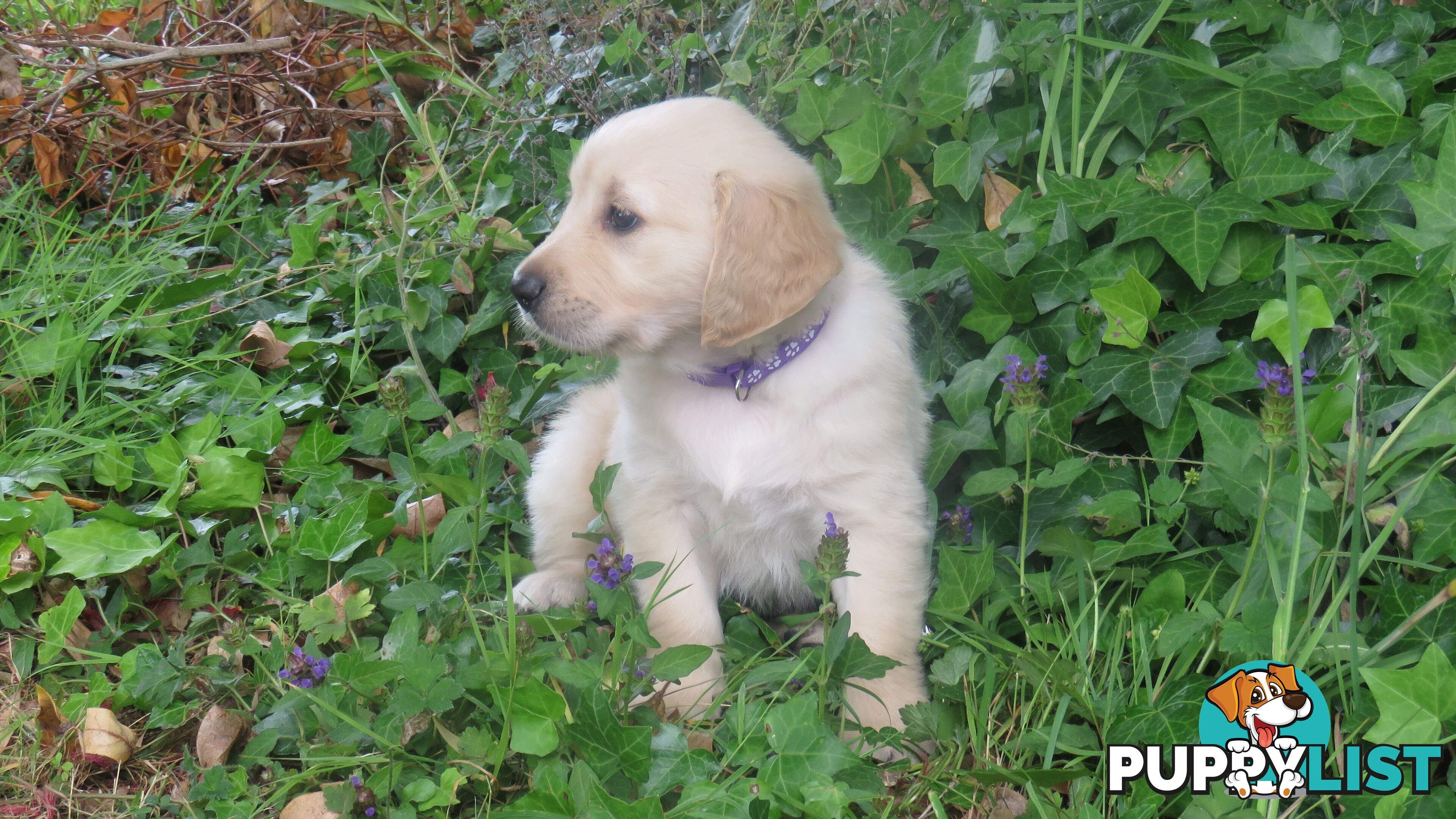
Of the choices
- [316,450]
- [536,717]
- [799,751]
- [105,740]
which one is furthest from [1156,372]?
[105,740]

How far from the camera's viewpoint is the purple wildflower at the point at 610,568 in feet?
6.89

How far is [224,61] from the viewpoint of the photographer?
→ 457 cm

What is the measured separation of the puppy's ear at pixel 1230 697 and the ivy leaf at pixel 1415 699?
0.20 meters

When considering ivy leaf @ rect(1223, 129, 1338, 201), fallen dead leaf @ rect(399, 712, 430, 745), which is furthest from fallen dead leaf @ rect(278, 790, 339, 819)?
ivy leaf @ rect(1223, 129, 1338, 201)

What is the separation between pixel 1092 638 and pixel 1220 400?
73cm

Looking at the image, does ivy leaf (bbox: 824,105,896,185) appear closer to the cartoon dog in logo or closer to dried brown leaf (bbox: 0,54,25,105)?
the cartoon dog in logo

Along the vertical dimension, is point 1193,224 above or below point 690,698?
above

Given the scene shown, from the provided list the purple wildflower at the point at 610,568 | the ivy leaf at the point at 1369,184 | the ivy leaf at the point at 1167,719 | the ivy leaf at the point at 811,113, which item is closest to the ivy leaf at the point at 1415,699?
the ivy leaf at the point at 1167,719

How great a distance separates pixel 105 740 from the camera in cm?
222

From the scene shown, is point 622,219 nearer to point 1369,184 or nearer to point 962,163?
point 962,163

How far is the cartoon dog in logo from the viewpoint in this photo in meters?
1.83

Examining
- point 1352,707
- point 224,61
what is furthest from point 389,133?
point 1352,707

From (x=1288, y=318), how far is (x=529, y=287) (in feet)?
5.35

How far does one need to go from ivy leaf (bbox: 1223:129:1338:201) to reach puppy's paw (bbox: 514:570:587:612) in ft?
6.50
